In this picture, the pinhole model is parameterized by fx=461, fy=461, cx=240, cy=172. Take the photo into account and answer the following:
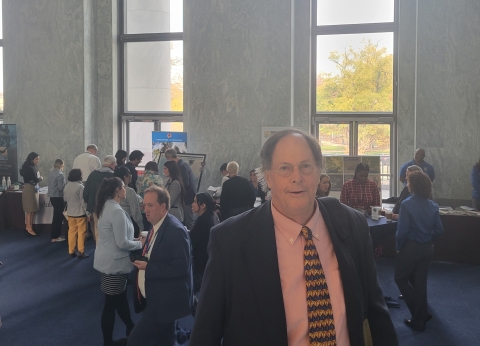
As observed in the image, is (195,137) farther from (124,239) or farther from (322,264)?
(322,264)

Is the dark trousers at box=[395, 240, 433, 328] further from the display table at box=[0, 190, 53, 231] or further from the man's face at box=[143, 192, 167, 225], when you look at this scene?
the display table at box=[0, 190, 53, 231]

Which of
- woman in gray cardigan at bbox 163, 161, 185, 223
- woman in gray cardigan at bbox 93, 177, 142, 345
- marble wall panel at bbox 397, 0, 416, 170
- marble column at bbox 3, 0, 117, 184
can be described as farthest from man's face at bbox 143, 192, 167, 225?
marble column at bbox 3, 0, 117, 184

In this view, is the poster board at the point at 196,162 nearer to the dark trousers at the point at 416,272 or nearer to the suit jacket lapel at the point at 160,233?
the dark trousers at the point at 416,272

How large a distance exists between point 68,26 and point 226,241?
9.61 m

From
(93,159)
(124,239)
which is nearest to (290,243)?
(124,239)

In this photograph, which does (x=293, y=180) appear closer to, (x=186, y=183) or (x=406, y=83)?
(x=186, y=183)

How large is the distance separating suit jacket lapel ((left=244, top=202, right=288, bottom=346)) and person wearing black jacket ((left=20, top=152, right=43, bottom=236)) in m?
7.75

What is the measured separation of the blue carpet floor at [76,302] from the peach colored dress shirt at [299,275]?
303 cm

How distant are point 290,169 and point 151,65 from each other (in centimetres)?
964

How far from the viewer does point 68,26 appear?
9656 mm

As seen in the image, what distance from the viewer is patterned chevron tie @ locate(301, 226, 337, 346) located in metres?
1.32

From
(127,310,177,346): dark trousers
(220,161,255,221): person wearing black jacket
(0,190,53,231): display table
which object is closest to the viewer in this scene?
(127,310,177,346): dark trousers

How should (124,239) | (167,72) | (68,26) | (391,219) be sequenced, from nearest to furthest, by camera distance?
1. (124,239)
2. (391,219)
3. (68,26)
4. (167,72)

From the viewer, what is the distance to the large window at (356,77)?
942cm
